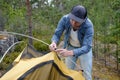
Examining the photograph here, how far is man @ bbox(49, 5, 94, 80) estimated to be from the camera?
4590mm

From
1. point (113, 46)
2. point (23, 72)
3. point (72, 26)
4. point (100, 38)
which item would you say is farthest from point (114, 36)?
point (23, 72)

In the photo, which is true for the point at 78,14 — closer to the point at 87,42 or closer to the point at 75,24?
the point at 75,24

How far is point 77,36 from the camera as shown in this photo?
501cm

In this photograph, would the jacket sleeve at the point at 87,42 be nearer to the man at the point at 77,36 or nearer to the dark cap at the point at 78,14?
the man at the point at 77,36

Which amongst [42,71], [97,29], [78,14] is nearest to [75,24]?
[78,14]

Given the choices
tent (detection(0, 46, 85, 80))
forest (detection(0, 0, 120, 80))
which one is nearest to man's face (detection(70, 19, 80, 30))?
tent (detection(0, 46, 85, 80))

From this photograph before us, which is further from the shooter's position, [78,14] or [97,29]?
[97,29]

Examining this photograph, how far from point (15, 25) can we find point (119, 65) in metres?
4.66

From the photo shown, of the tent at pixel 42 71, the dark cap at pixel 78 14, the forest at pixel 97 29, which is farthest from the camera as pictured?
the forest at pixel 97 29

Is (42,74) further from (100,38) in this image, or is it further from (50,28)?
(50,28)

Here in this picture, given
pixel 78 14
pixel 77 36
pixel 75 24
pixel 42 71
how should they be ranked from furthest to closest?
pixel 77 36 < pixel 75 24 < pixel 78 14 < pixel 42 71

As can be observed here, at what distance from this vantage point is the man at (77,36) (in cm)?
459

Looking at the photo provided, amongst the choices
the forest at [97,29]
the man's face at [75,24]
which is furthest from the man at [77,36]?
the forest at [97,29]

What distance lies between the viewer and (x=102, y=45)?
13680 millimetres
